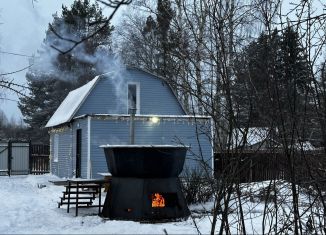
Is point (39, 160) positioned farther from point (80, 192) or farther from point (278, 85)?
point (278, 85)

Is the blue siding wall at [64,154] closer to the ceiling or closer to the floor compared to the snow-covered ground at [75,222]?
closer to the ceiling

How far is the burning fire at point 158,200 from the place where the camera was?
35.0 feet

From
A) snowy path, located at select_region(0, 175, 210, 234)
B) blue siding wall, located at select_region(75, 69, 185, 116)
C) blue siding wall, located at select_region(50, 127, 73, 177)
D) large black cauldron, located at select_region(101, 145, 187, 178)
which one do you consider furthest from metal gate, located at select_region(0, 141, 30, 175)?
large black cauldron, located at select_region(101, 145, 187, 178)

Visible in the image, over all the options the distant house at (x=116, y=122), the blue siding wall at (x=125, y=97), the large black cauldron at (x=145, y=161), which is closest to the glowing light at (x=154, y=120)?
the distant house at (x=116, y=122)

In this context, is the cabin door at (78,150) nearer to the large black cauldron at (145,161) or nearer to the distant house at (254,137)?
the large black cauldron at (145,161)

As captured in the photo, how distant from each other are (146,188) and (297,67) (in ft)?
22.2

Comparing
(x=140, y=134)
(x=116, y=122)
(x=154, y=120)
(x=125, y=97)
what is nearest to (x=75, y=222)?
(x=116, y=122)

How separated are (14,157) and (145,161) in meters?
18.4

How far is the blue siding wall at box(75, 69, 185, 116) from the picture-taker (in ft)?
72.1

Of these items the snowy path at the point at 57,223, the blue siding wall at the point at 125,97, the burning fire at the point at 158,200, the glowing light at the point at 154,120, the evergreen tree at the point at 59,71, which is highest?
the evergreen tree at the point at 59,71

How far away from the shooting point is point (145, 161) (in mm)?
10648

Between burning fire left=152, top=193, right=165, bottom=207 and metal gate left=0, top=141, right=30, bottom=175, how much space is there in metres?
18.1

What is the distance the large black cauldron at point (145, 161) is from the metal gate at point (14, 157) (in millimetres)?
17615

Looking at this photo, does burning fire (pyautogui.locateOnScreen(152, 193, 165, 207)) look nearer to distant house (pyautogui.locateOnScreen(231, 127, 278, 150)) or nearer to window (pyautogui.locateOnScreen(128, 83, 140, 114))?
distant house (pyautogui.locateOnScreen(231, 127, 278, 150))
